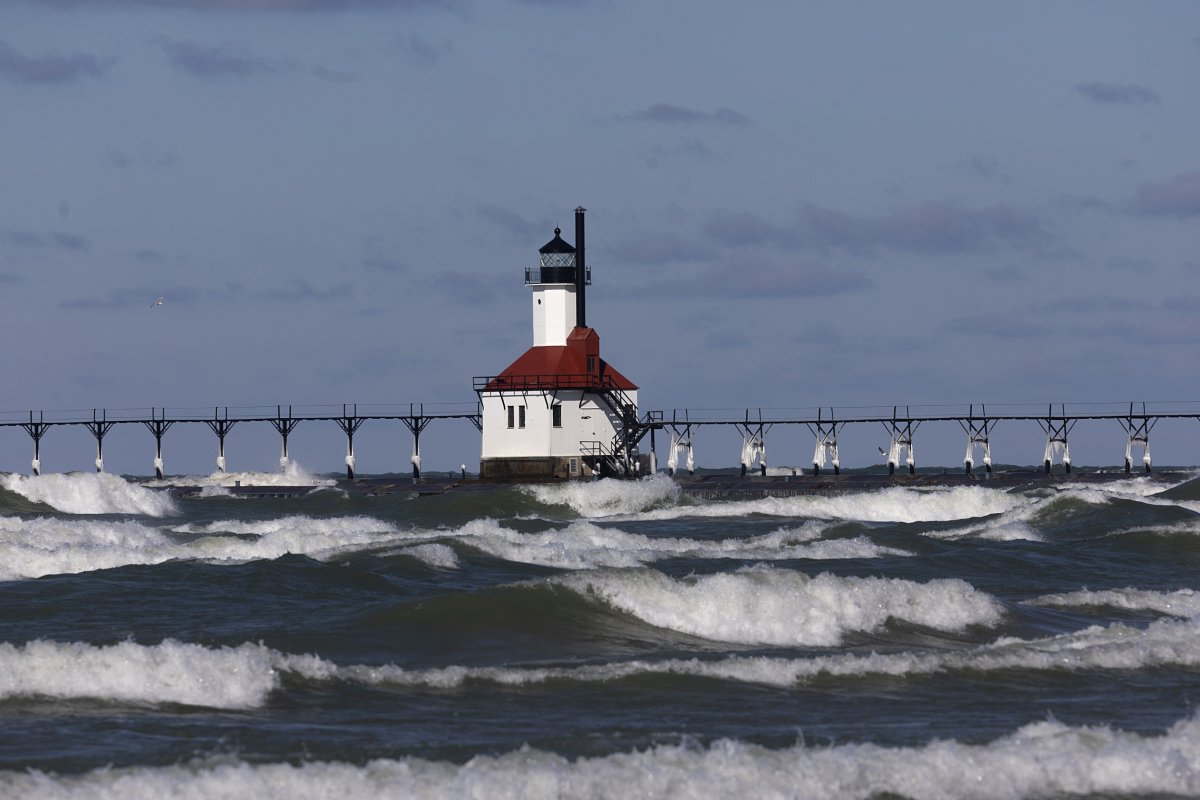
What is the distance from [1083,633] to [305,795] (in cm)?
1022

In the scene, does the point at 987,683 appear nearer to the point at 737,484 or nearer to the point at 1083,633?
the point at 1083,633

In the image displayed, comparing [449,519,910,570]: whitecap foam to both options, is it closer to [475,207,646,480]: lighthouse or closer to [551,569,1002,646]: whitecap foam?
[551,569,1002,646]: whitecap foam

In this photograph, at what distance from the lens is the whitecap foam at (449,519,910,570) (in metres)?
27.9

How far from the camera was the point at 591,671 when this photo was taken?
51.4 ft

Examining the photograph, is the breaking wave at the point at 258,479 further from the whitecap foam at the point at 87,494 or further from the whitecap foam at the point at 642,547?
the whitecap foam at the point at 642,547

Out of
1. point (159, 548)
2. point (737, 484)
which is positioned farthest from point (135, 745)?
point (737, 484)

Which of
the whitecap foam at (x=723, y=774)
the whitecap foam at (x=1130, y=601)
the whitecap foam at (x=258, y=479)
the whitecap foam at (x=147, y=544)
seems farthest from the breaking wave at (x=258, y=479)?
the whitecap foam at (x=723, y=774)

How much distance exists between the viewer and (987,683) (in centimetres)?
1576

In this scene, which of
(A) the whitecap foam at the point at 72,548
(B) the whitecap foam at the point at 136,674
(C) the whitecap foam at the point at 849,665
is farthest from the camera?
(A) the whitecap foam at the point at 72,548

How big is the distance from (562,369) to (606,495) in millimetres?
6893

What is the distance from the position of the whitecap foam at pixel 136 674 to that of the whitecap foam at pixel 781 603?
251 inches

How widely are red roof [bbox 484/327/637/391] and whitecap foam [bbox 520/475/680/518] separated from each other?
517 centimetres

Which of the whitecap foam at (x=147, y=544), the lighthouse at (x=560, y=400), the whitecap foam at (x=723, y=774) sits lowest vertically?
the whitecap foam at (x=723, y=774)

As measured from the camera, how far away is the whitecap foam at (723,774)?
1083cm
